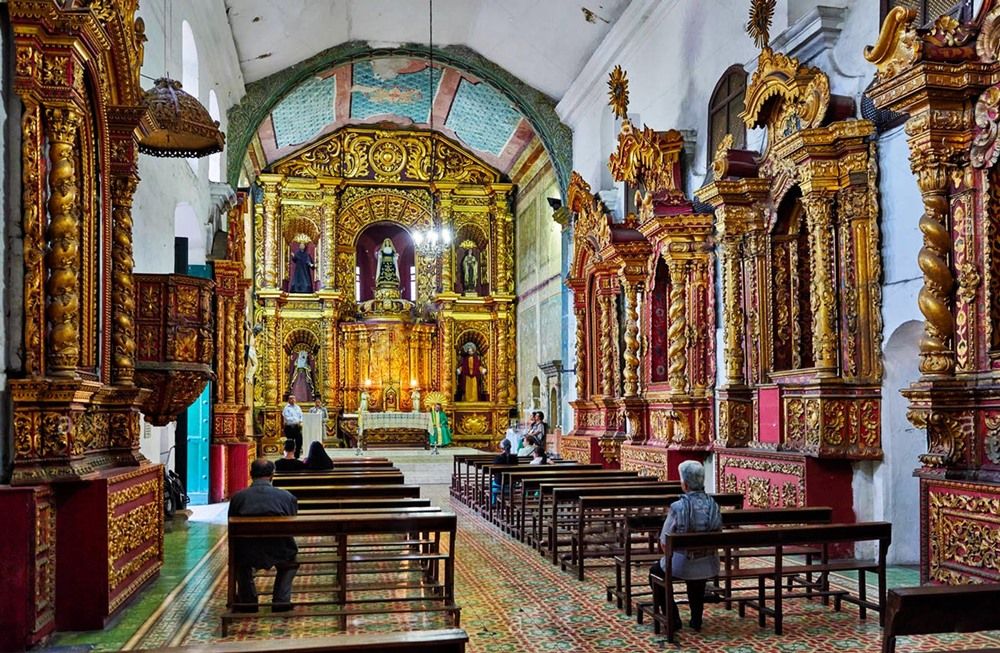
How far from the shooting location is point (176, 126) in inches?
396

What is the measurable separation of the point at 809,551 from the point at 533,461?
26.5ft

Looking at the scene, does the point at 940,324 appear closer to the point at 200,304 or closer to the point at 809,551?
the point at 809,551

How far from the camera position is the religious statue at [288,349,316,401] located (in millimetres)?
26531

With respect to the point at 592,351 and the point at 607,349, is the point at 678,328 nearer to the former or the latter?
the point at 607,349

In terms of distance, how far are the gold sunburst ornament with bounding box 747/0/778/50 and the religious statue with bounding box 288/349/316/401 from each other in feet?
58.6

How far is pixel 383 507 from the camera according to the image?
323 inches

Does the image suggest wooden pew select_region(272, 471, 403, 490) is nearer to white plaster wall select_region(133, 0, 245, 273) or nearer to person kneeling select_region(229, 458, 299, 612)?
white plaster wall select_region(133, 0, 245, 273)

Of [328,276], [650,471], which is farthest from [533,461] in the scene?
[328,276]

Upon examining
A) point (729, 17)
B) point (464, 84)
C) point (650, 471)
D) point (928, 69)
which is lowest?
point (650, 471)

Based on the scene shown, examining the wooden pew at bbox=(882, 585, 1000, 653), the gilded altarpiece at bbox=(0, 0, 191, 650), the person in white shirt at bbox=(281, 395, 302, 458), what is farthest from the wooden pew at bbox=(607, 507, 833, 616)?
the person in white shirt at bbox=(281, 395, 302, 458)

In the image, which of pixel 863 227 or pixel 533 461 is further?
pixel 533 461

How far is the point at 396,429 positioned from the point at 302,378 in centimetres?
296

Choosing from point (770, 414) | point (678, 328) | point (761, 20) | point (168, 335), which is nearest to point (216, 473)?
point (168, 335)

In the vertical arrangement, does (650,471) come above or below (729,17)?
below
